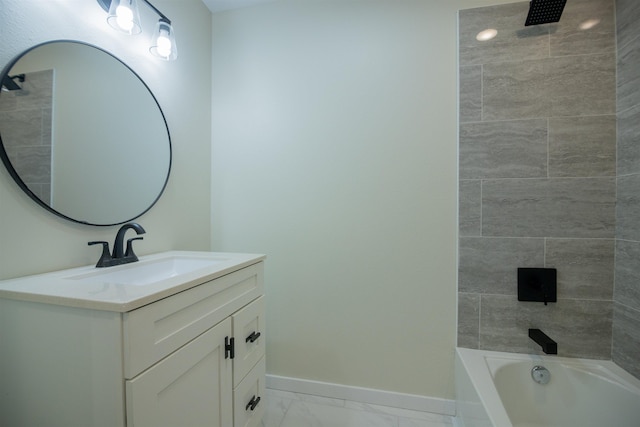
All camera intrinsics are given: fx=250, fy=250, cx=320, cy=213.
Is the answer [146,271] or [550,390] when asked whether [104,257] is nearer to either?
[146,271]

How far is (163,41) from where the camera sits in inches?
46.9

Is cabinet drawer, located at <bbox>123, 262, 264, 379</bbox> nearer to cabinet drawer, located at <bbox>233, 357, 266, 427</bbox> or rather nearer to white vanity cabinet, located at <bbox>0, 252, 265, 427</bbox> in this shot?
white vanity cabinet, located at <bbox>0, 252, 265, 427</bbox>

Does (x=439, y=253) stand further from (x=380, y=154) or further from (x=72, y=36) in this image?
(x=72, y=36)

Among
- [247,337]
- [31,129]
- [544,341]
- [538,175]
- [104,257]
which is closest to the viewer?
[31,129]

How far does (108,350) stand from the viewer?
0.57m

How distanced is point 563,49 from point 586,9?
203 mm

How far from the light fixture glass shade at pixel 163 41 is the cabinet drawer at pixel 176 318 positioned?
1.11m

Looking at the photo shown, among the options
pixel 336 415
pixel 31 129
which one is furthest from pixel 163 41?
pixel 336 415

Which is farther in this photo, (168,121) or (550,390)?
(168,121)

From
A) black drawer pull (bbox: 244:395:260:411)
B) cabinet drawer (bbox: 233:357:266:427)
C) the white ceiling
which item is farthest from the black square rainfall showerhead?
black drawer pull (bbox: 244:395:260:411)

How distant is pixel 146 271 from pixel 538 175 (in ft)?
6.27

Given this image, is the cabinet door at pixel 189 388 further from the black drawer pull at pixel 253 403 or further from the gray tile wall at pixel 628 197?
the gray tile wall at pixel 628 197

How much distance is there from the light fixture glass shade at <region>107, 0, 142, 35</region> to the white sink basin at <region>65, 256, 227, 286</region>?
97 centimetres

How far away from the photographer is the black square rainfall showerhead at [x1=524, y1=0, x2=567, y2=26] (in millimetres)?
1150
